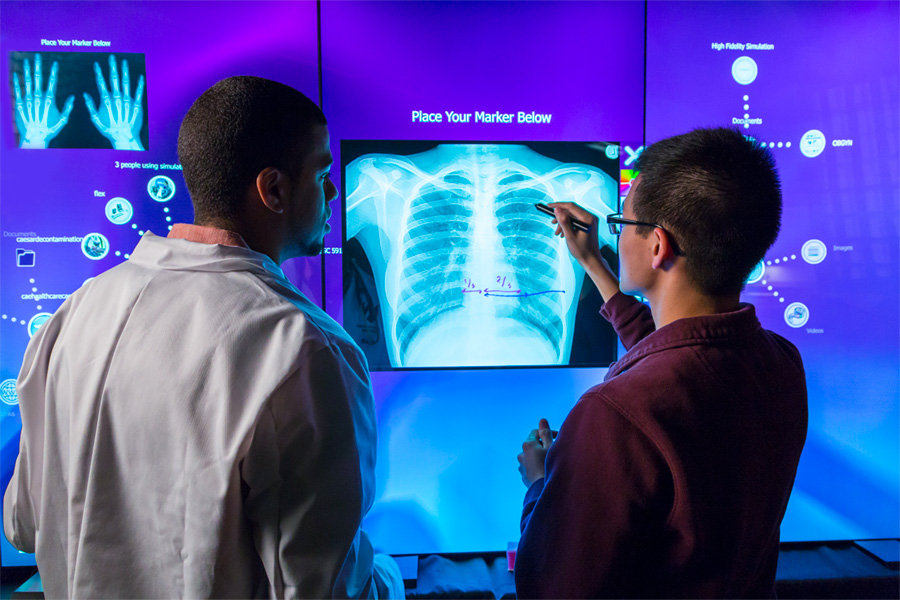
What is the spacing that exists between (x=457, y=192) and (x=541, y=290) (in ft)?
1.58

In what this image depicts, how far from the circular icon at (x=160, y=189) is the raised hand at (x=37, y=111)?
1.15ft

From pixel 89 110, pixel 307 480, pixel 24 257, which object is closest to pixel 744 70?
pixel 307 480

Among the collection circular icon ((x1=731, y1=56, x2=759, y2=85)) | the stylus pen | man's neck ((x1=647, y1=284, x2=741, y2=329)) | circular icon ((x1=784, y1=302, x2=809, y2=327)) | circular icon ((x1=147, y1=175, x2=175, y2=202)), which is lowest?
circular icon ((x1=784, y1=302, x2=809, y2=327))

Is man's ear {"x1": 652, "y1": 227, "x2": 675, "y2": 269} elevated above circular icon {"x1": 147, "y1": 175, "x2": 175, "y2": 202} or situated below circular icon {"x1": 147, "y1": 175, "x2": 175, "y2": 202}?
below

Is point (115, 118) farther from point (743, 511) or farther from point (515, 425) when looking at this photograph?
point (743, 511)

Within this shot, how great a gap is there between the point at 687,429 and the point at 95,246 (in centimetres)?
201

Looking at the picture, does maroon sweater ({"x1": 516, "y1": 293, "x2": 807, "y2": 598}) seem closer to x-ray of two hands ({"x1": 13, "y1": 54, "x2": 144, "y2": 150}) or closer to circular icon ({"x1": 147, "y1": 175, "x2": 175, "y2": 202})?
circular icon ({"x1": 147, "y1": 175, "x2": 175, "y2": 202})

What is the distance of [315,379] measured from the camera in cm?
92

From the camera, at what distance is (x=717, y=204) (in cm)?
103

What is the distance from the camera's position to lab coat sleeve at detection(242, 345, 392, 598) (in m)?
0.90

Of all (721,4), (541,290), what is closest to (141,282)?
(541,290)

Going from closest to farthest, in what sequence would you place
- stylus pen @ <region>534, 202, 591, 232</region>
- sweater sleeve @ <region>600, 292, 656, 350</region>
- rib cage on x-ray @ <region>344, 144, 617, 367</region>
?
1. sweater sleeve @ <region>600, 292, 656, 350</region>
2. stylus pen @ <region>534, 202, 591, 232</region>
3. rib cage on x-ray @ <region>344, 144, 617, 367</region>

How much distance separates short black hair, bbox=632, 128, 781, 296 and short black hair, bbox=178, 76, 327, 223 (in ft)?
2.49

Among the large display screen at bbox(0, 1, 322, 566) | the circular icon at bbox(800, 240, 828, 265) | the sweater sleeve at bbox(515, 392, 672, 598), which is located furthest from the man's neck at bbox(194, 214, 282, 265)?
the circular icon at bbox(800, 240, 828, 265)
